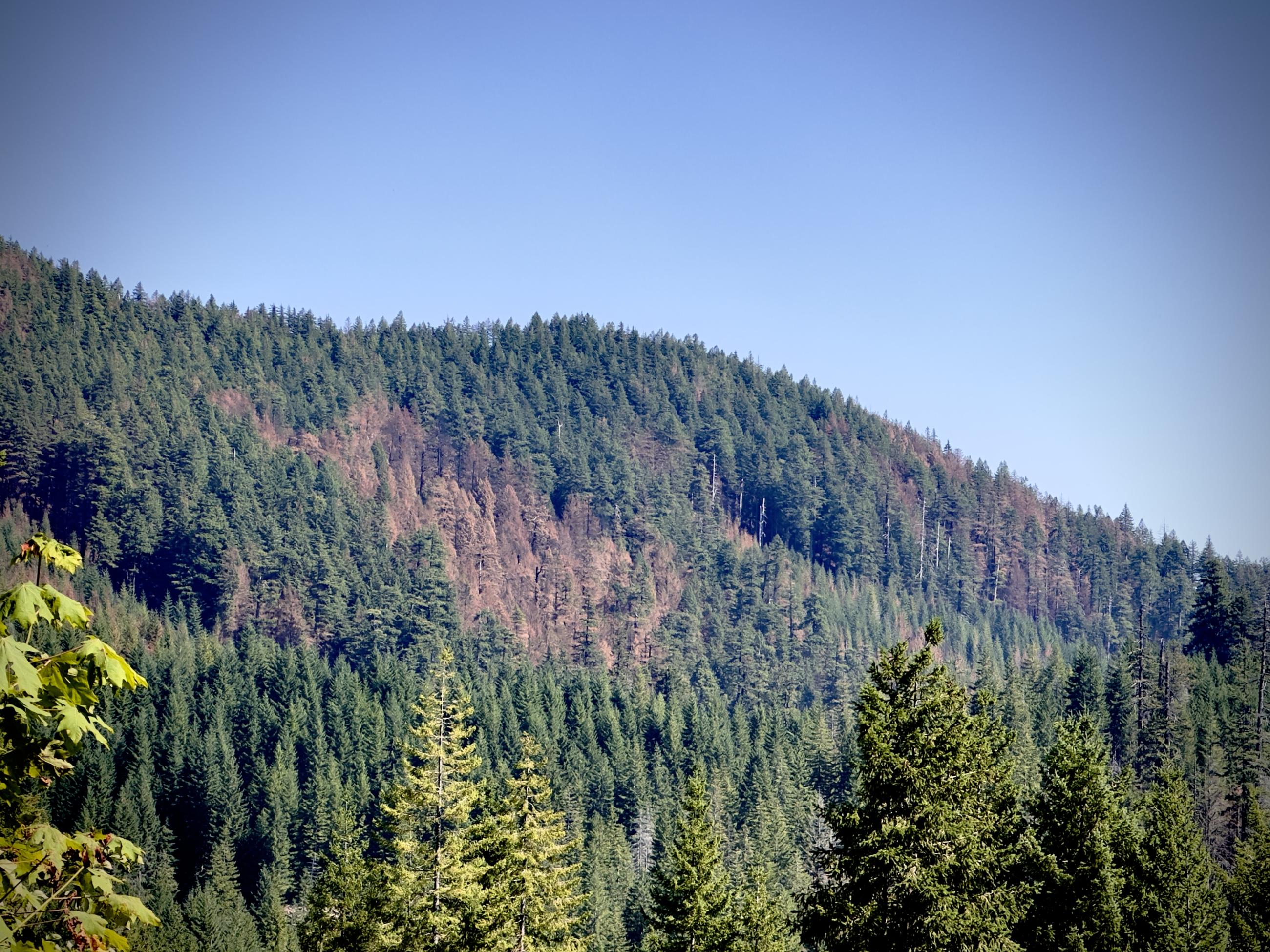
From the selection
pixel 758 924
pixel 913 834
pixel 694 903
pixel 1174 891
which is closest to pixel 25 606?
pixel 913 834

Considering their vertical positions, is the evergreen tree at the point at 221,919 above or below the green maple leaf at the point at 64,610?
below

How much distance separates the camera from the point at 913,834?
18.9m

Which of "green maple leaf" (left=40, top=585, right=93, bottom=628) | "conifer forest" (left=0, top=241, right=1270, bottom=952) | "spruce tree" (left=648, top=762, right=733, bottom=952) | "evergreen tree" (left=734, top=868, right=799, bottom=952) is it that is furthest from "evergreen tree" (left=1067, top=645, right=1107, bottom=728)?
"green maple leaf" (left=40, top=585, right=93, bottom=628)

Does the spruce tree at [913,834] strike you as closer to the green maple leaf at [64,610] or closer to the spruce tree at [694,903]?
the spruce tree at [694,903]

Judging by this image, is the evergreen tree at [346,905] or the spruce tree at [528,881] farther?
the evergreen tree at [346,905]

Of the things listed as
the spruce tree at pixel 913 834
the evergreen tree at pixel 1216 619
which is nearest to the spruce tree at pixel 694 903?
the spruce tree at pixel 913 834

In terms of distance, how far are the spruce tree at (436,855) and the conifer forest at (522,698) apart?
108 millimetres

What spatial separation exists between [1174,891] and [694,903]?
11.8 m

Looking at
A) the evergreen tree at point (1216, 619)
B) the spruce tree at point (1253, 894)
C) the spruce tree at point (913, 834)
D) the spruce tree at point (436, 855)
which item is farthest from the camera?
the evergreen tree at point (1216, 619)

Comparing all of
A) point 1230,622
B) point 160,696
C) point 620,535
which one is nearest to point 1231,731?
point 1230,622

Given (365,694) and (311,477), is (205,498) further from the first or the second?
A: (365,694)

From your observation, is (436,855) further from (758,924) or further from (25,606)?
(25,606)

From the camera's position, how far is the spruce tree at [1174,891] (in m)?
26.4

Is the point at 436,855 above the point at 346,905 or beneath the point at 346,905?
above
